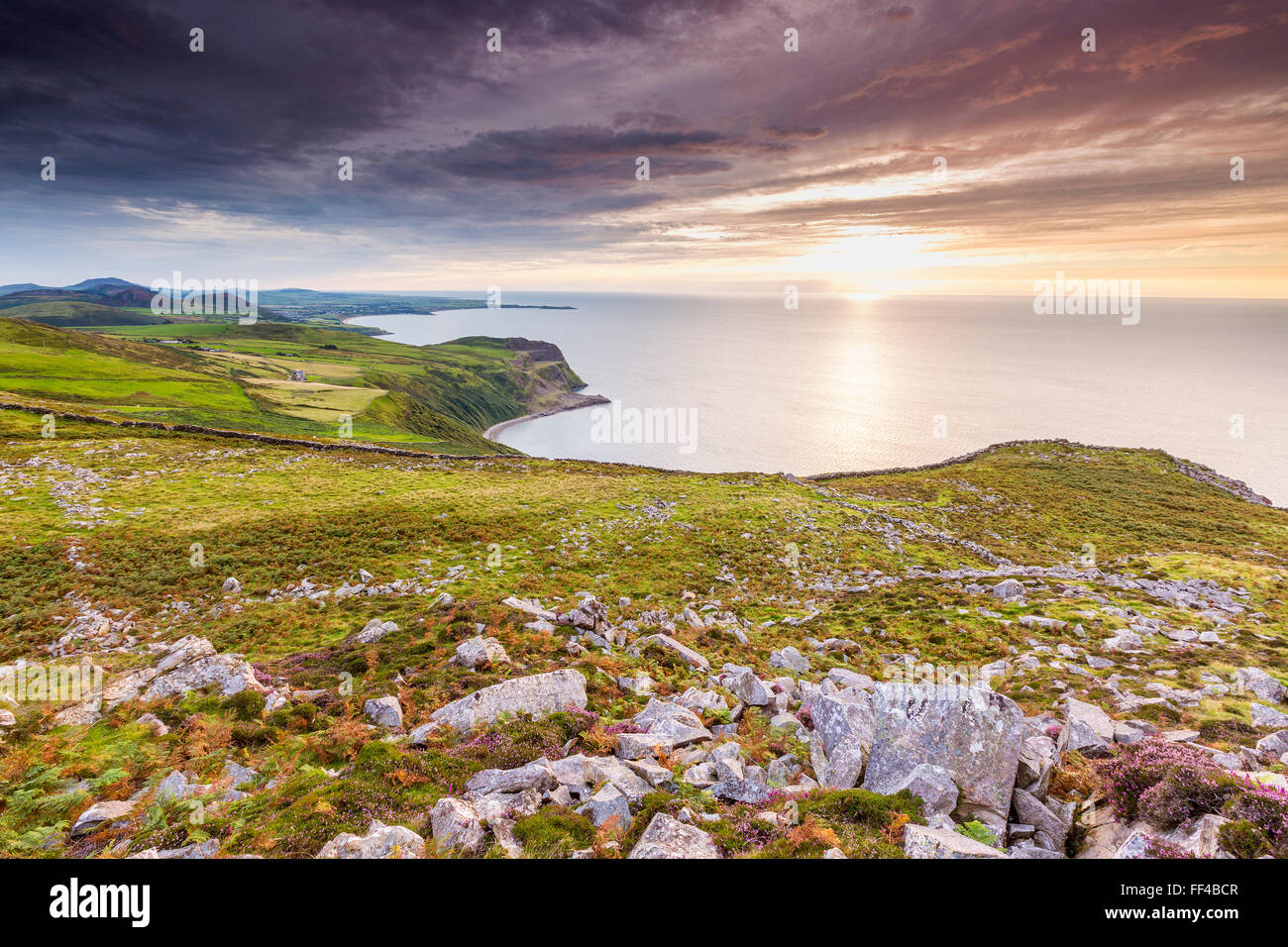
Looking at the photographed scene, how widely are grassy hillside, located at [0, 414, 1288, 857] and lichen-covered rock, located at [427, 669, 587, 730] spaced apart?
64 centimetres

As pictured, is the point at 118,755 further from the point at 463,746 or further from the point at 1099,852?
the point at 1099,852

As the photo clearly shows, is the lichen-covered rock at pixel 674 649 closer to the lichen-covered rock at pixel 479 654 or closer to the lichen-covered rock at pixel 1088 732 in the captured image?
the lichen-covered rock at pixel 479 654

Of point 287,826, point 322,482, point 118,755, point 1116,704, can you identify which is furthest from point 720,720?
point 322,482

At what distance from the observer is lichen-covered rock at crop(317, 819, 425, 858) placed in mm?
6926

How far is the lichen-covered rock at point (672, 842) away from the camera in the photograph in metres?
7.01

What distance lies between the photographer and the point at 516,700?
1186 cm

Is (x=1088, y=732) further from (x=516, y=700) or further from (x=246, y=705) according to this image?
(x=246, y=705)

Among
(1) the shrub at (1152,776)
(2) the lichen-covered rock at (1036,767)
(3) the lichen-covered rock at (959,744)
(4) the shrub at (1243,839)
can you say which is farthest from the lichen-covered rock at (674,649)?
(4) the shrub at (1243,839)

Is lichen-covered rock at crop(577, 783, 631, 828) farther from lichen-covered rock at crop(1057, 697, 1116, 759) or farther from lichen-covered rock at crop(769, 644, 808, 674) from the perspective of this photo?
lichen-covered rock at crop(769, 644, 808, 674)

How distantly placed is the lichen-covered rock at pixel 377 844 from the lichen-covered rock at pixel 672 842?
3214 millimetres

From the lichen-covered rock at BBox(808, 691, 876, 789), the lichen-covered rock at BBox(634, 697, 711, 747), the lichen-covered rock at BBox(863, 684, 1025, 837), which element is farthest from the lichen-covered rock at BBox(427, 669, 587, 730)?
the lichen-covered rock at BBox(863, 684, 1025, 837)

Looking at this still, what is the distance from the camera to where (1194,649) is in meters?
15.9
